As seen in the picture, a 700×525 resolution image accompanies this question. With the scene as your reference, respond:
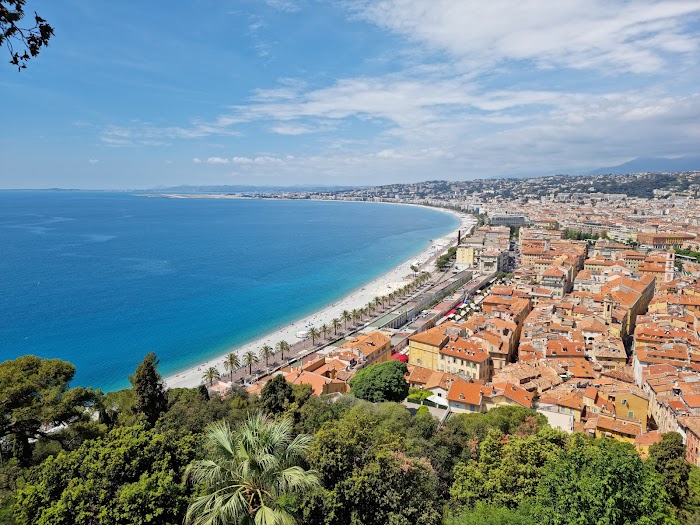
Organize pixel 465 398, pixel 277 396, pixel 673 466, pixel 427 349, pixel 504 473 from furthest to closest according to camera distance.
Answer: pixel 427 349 < pixel 465 398 < pixel 277 396 < pixel 673 466 < pixel 504 473

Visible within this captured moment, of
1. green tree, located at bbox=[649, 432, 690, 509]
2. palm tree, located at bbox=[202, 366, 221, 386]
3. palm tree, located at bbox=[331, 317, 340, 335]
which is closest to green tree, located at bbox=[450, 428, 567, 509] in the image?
green tree, located at bbox=[649, 432, 690, 509]

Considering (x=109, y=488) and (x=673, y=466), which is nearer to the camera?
(x=109, y=488)

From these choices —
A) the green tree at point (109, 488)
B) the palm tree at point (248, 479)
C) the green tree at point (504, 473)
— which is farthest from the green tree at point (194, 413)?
the green tree at point (504, 473)

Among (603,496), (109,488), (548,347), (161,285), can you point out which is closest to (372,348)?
(548,347)

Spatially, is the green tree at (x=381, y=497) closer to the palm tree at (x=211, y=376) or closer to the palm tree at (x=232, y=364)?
the palm tree at (x=211, y=376)

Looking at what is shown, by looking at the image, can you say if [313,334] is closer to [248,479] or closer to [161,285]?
[161,285]

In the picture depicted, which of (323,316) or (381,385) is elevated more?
(381,385)

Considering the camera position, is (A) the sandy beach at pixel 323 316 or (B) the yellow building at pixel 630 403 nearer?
(B) the yellow building at pixel 630 403
